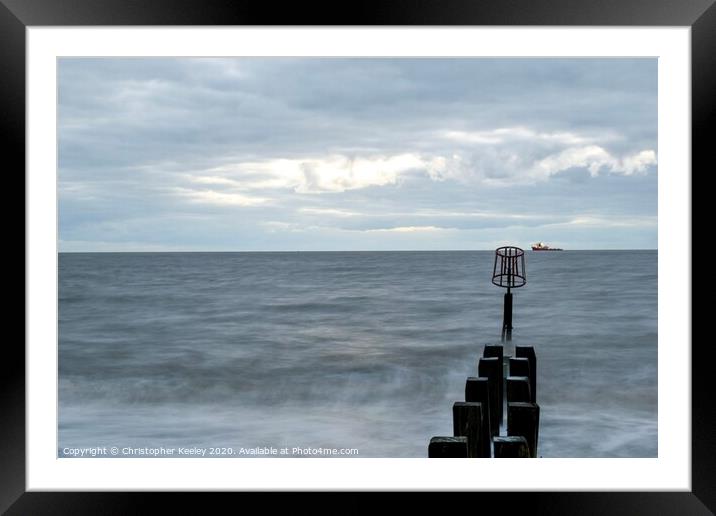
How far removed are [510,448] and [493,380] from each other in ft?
6.30

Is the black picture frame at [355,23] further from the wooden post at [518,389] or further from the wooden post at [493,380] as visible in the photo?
the wooden post at [493,380]

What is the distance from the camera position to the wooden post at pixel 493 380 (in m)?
3.44

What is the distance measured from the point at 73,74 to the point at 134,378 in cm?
3756

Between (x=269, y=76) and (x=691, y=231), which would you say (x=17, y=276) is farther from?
(x=269, y=76)

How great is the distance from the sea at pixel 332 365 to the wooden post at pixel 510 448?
3.69 metres

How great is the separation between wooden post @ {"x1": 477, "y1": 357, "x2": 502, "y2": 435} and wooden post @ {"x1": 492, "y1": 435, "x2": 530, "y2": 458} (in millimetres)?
1698

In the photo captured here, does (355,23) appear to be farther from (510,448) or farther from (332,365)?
(332,365)

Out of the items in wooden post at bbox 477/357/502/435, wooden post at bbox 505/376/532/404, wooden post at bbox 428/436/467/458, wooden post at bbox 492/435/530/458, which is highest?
wooden post at bbox 428/436/467/458

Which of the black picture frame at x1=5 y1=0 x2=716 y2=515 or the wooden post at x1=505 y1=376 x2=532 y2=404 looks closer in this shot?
the black picture frame at x1=5 y1=0 x2=716 y2=515

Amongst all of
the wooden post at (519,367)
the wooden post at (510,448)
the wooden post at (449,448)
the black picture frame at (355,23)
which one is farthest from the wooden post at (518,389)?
the black picture frame at (355,23)

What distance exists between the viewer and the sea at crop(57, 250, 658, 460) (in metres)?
6.39

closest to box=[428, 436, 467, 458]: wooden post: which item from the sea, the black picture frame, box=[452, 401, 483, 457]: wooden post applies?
the black picture frame

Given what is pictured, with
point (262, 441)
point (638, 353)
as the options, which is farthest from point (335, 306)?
point (262, 441)

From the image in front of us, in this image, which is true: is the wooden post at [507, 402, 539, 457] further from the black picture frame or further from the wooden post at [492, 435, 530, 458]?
the black picture frame
